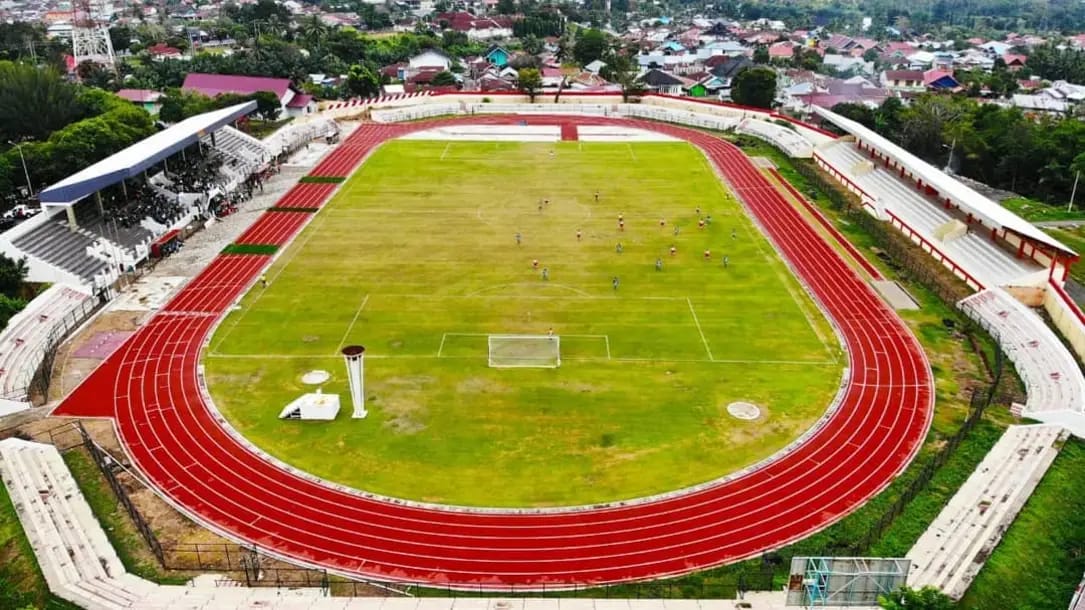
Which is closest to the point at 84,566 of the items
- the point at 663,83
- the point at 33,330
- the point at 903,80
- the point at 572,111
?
the point at 33,330

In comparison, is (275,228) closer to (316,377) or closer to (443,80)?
(316,377)

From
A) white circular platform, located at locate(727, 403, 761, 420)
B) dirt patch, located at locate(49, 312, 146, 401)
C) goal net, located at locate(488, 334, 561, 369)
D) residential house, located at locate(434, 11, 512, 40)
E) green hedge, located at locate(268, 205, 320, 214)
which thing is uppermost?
residential house, located at locate(434, 11, 512, 40)

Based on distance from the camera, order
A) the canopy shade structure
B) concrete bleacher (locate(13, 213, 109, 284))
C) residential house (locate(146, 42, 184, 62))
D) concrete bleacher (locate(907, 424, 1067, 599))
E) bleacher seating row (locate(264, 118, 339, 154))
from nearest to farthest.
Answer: concrete bleacher (locate(907, 424, 1067, 599)) → concrete bleacher (locate(13, 213, 109, 284)) → the canopy shade structure → bleacher seating row (locate(264, 118, 339, 154)) → residential house (locate(146, 42, 184, 62))

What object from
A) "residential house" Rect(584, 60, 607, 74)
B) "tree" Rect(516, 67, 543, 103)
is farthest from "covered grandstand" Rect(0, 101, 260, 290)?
"residential house" Rect(584, 60, 607, 74)

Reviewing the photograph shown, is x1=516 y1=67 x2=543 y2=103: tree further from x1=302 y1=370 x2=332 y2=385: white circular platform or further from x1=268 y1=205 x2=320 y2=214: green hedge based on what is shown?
x1=302 y1=370 x2=332 y2=385: white circular platform

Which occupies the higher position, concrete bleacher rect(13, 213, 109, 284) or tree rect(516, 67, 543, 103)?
tree rect(516, 67, 543, 103)

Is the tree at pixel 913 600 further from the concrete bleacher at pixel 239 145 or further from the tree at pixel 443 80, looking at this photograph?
the tree at pixel 443 80

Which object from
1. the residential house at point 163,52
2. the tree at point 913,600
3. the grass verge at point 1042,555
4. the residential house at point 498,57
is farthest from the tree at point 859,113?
the residential house at point 163,52
